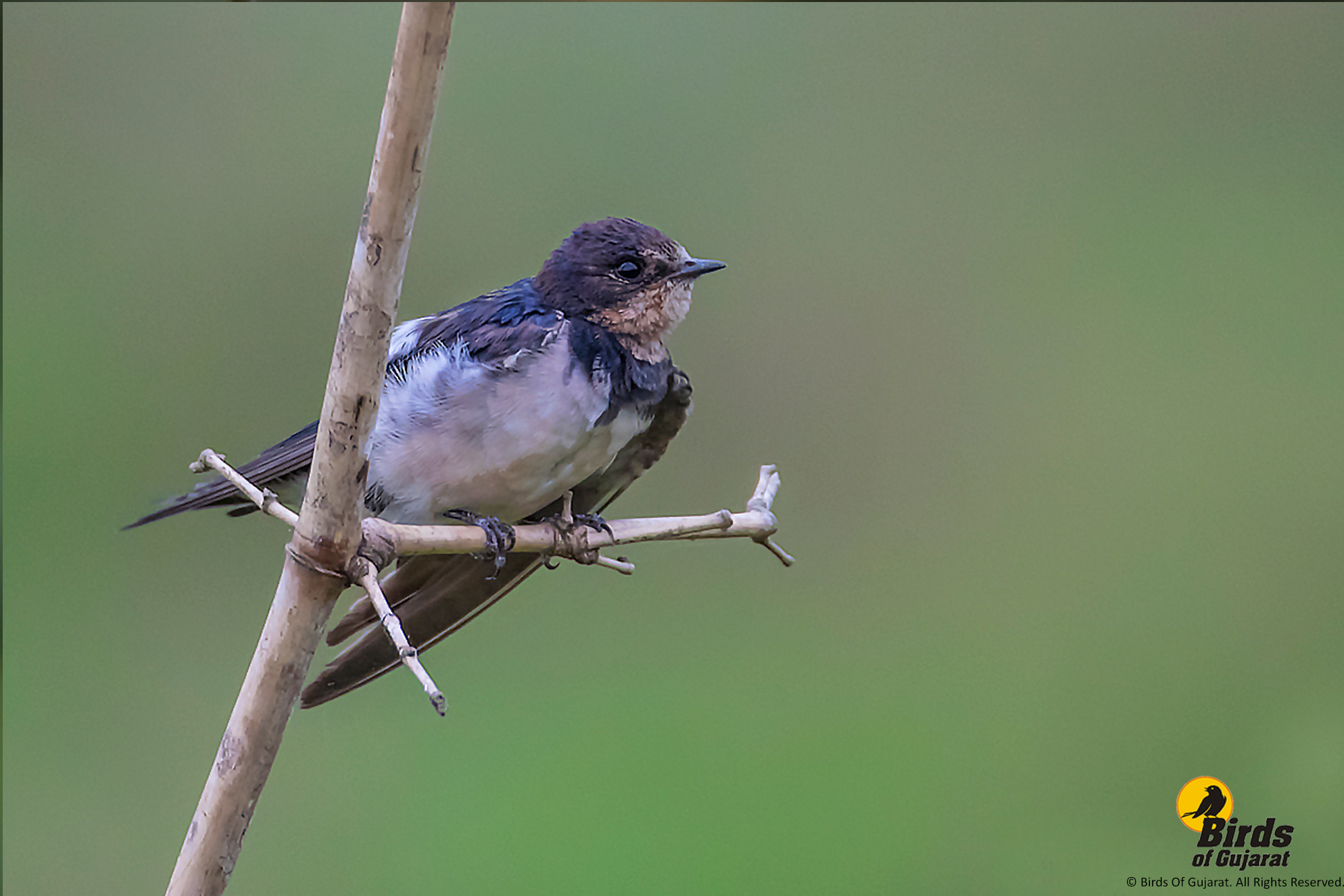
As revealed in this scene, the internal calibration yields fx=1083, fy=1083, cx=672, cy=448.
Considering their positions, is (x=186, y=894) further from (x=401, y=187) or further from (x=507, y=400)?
(x=401, y=187)

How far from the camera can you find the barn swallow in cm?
106

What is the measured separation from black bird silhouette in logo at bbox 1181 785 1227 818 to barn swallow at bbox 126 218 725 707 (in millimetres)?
978

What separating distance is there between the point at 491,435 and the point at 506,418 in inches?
0.9

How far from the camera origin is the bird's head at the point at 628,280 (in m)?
1.12

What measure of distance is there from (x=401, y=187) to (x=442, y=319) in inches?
19.1

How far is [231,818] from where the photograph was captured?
0.87 metres

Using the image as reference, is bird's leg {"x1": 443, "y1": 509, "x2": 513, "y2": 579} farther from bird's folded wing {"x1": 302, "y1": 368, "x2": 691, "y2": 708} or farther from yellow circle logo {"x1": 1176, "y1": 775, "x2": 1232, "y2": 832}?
yellow circle logo {"x1": 1176, "y1": 775, "x2": 1232, "y2": 832}

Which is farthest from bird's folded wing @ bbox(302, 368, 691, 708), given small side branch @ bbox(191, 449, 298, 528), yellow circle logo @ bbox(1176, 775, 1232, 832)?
yellow circle logo @ bbox(1176, 775, 1232, 832)

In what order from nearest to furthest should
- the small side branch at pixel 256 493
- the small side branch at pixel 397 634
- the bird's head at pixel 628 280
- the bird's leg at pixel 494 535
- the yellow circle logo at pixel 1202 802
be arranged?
the small side branch at pixel 397 634, the small side branch at pixel 256 493, the bird's leg at pixel 494 535, the bird's head at pixel 628 280, the yellow circle logo at pixel 1202 802

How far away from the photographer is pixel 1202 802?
1550mm

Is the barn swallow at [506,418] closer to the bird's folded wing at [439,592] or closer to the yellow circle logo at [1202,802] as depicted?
the bird's folded wing at [439,592]

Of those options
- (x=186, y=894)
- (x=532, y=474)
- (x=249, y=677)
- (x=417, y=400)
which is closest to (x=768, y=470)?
(x=532, y=474)

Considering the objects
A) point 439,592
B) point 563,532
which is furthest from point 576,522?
point 439,592

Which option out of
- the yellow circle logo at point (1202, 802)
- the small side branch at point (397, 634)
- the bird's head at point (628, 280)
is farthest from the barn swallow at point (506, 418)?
the yellow circle logo at point (1202, 802)
